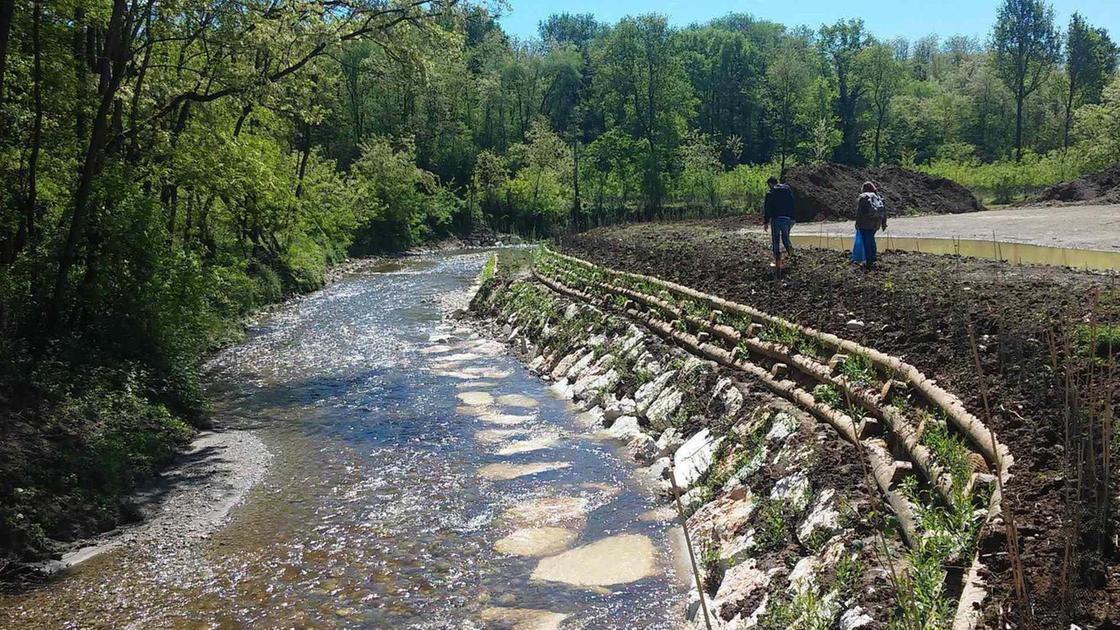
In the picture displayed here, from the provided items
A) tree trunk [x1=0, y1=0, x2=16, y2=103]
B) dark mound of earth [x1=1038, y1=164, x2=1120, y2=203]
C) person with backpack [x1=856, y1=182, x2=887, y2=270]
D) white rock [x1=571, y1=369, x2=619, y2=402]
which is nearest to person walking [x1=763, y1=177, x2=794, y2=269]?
person with backpack [x1=856, y1=182, x2=887, y2=270]

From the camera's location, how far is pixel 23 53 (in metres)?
10.8

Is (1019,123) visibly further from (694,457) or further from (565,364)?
(694,457)

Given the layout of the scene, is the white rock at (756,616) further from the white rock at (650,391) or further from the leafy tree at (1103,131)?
the leafy tree at (1103,131)

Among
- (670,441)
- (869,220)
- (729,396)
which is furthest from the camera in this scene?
(869,220)

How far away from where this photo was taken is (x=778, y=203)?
45.9 feet

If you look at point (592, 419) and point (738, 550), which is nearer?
point (738, 550)

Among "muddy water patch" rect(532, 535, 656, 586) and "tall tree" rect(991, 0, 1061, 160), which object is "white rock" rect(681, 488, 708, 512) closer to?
"muddy water patch" rect(532, 535, 656, 586)

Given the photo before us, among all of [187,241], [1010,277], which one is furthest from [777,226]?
[187,241]

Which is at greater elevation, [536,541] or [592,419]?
[592,419]

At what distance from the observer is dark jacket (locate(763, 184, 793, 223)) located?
14.0 m

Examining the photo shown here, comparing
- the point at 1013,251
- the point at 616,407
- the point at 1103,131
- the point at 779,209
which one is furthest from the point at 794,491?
the point at 1103,131

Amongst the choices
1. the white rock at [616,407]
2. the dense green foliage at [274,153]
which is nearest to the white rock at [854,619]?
the white rock at [616,407]

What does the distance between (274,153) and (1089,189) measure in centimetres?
3114

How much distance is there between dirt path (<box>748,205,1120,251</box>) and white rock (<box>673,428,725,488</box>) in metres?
11.7
